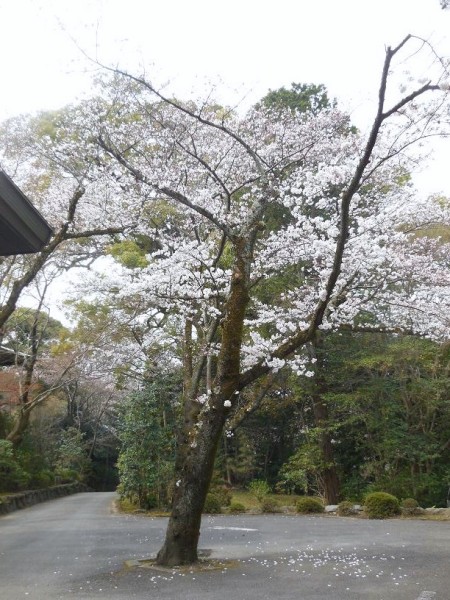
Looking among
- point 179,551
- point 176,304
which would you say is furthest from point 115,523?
point 179,551

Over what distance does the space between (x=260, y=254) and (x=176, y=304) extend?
1.94m

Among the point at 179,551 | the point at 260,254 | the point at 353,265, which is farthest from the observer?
the point at 260,254

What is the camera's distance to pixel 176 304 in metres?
11.3

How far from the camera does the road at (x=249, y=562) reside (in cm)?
546

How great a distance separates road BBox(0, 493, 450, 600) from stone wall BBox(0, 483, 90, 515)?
3.94 metres

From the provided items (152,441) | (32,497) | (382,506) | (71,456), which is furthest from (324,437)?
(71,456)

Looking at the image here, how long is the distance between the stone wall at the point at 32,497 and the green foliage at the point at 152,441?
326cm

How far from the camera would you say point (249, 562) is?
7.03 m

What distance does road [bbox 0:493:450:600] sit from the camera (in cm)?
546

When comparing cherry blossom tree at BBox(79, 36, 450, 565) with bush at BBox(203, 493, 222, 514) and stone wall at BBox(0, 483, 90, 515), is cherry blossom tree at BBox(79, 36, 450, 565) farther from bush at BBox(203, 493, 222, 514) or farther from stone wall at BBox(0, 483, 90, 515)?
stone wall at BBox(0, 483, 90, 515)

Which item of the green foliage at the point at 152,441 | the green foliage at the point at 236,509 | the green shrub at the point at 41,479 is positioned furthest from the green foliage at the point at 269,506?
the green shrub at the point at 41,479

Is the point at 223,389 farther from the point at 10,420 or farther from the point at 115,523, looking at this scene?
the point at 10,420

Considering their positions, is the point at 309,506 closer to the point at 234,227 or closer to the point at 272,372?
the point at 272,372

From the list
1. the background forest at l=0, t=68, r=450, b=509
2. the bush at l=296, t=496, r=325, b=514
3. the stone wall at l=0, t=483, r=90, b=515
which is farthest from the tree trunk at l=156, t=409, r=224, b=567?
the stone wall at l=0, t=483, r=90, b=515
